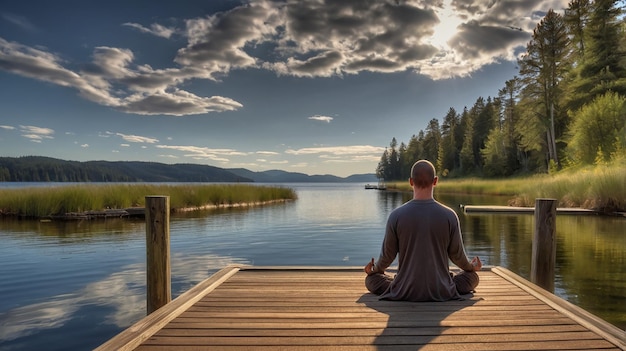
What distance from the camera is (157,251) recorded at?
5.59 meters

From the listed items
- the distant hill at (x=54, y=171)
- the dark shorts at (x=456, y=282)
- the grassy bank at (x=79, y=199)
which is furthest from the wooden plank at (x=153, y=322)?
the distant hill at (x=54, y=171)

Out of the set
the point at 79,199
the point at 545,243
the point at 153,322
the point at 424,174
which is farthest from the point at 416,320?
the point at 79,199

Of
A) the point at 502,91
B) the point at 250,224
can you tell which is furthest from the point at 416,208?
the point at 502,91

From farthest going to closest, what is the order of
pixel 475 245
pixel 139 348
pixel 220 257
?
pixel 475 245 < pixel 220 257 < pixel 139 348

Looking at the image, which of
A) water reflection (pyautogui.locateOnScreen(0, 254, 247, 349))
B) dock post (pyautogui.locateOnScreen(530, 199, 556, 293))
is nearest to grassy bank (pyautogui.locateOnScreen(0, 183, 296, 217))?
water reflection (pyautogui.locateOnScreen(0, 254, 247, 349))

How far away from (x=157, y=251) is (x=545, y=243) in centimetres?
592

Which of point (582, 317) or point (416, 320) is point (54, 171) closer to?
point (416, 320)

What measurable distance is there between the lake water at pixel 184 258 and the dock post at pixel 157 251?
1.35 metres

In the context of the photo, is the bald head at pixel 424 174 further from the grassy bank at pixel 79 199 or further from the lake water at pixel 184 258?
the grassy bank at pixel 79 199

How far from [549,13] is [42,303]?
47.7m

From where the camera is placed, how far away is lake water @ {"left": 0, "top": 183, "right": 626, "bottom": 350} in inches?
268

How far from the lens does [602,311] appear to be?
22.0 ft

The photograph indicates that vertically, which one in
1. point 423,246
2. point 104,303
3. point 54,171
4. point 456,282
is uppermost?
point 54,171

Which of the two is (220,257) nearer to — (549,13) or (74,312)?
(74,312)
